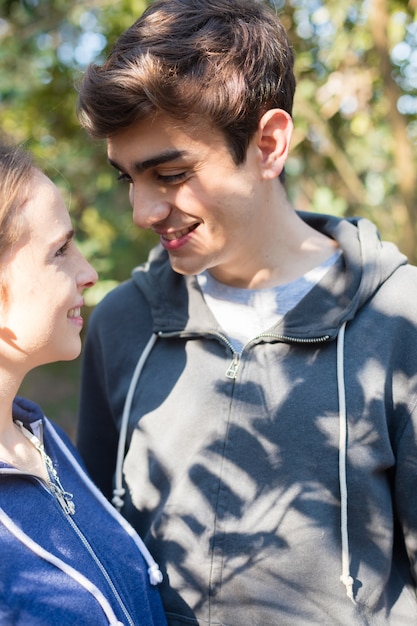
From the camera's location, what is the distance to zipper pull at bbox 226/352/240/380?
7.48 feet

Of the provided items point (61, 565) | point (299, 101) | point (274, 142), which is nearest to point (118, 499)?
point (61, 565)

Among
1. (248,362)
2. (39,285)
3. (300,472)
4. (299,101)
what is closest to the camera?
(39,285)

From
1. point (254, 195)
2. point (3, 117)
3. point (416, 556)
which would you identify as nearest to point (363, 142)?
point (3, 117)

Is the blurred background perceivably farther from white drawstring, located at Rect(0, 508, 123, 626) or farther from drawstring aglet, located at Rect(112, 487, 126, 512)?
white drawstring, located at Rect(0, 508, 123, 626)

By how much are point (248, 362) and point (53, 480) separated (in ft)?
2.11

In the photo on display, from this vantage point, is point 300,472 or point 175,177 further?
point 175,177

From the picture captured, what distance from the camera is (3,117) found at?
249 inches

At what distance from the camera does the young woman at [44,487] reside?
1.78 m

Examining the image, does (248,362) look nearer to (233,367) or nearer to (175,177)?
(233,367)

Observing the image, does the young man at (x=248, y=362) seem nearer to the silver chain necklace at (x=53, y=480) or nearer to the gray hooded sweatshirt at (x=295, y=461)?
the gray hooded sweatshirt at (x=295, y=461)

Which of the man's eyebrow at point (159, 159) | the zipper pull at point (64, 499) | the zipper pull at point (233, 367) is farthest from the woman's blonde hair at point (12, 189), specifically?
the zipper pull at point (233, 367)

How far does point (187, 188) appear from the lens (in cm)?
230

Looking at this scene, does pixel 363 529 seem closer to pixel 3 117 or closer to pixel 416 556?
pixel 416 556

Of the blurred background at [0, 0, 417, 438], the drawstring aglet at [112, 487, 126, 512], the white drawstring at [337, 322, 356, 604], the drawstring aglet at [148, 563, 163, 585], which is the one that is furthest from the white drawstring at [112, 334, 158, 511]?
the blurred background at [0, 0, 417, 438]
